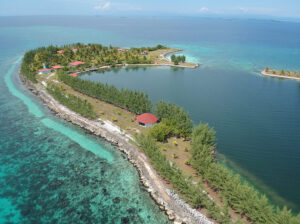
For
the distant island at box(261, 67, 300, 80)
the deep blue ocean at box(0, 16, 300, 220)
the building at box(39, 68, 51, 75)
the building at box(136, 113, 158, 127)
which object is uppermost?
the building at box(39, 68, 51, 75)

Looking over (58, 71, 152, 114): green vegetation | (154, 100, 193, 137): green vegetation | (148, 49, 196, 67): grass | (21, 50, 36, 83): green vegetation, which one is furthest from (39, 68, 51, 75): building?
(154, 100, 193, 137): green vegetation

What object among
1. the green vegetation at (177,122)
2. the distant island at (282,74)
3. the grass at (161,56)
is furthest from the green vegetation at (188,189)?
the grass at (161,56)

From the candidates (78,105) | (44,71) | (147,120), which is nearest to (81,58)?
(44,71)

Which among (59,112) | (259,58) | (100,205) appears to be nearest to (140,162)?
(100,205)

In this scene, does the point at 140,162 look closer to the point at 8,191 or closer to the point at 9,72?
the point at 8,191

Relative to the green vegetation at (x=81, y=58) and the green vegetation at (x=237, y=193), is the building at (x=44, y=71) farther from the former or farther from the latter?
the green vegetation at (x=237, y=193)

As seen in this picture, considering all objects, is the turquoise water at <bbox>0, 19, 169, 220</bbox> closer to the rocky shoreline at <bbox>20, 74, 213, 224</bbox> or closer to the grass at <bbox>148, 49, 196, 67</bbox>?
the rocky shoreline at <bbox>20, 74, 213, 224</bbox>
